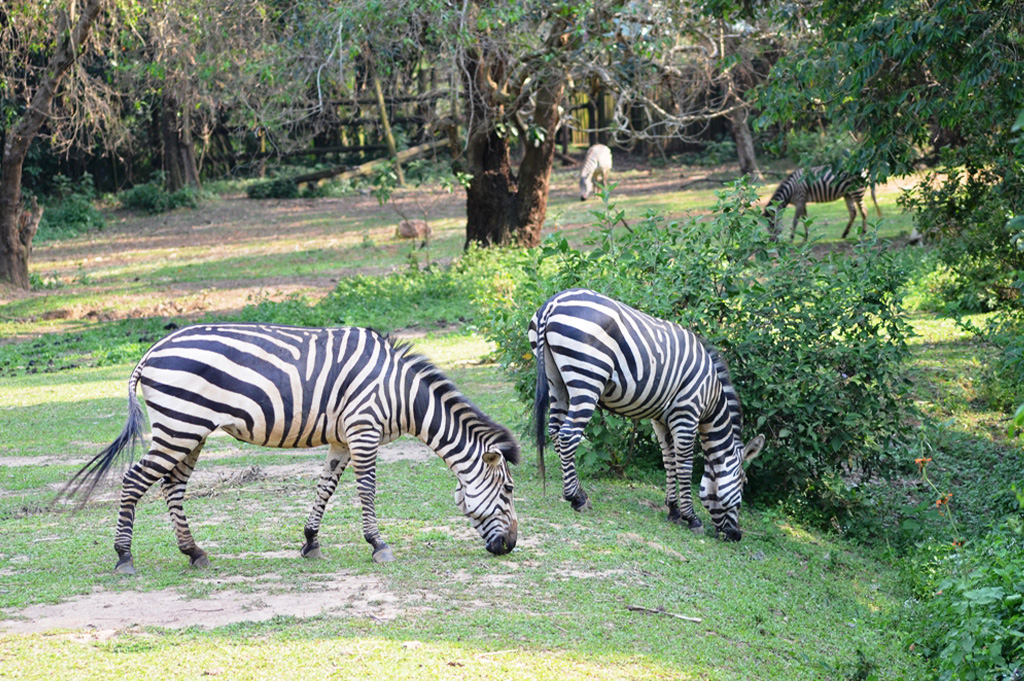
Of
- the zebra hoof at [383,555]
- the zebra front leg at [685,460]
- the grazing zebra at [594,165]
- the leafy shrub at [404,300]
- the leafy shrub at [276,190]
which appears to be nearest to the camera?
the zebra hoof at [383,555]

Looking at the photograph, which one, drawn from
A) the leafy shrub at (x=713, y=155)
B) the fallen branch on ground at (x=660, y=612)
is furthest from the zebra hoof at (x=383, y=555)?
the leafy shrub at (x=713, y=155)

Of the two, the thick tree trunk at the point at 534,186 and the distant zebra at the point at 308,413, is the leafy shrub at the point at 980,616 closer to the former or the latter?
the distant zebra at the point at 308,413

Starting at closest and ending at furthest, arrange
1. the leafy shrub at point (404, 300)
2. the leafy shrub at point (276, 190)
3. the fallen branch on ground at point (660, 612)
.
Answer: the fallen branch on ground at point (660, 612) < the leafy shrub at point (404, 300) < the leafy shrub at point (276, 190)

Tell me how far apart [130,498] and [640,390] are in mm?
3508

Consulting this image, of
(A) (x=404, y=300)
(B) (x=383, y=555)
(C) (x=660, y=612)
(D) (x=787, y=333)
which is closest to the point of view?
(C) (x=660, y=612)

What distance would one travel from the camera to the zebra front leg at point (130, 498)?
5719 mm

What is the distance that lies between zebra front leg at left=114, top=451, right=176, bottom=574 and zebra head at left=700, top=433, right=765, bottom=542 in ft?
12.5

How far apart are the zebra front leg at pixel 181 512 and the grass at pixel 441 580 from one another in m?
0.11

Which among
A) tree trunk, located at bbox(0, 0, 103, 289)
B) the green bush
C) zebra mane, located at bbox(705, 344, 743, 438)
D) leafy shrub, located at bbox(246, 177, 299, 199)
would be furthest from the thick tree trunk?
leafy shrub, located at bbox(246, 177, 299, 199)

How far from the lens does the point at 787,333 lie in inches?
339

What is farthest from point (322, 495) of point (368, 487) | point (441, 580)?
point (441, 580)

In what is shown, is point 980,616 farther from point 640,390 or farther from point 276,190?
point 276,190

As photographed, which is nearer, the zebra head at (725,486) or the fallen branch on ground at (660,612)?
the fallen branch on ground at (660,612)

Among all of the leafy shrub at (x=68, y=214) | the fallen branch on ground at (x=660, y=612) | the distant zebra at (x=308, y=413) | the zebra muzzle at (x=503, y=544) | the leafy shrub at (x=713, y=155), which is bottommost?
the fallen branch on ground at (x=660, y=612)
